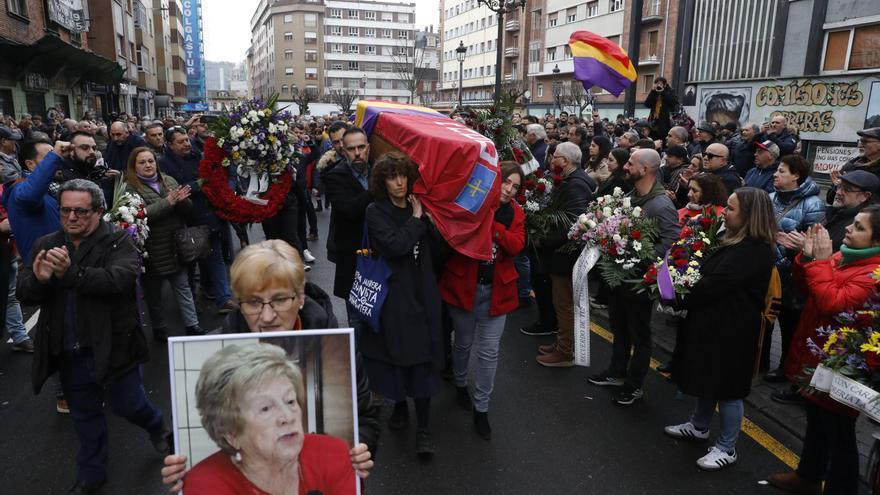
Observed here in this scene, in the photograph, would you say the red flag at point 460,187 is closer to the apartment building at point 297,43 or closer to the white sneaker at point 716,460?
the white sneaker at point 716,460

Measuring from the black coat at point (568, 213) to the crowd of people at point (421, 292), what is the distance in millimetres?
16

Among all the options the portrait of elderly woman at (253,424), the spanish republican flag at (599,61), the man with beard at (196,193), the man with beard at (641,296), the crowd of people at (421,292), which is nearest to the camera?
the portrait of elderly woman at (253,424)

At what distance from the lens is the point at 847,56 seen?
16.1 meters

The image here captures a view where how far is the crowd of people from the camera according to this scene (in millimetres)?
3109

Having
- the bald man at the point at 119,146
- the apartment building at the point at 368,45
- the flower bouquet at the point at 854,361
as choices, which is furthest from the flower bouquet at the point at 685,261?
the apartment building at the point at 368,45

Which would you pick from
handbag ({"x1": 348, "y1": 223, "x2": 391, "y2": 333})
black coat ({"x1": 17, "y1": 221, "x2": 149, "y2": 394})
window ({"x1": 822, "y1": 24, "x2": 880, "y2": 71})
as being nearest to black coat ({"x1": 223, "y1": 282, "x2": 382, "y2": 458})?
handbag ({"x1": 348, "y1": 223, "x2": 391, "y2": 333})

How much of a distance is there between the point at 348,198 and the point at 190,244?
2.19m

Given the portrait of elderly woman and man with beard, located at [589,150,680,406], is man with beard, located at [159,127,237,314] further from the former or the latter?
the portrait of elderly woman

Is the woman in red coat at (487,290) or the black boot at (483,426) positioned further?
the black boot at (483,426)

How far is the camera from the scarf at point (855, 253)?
3.24 m

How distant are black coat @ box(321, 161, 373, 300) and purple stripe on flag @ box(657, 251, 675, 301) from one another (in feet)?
7.23

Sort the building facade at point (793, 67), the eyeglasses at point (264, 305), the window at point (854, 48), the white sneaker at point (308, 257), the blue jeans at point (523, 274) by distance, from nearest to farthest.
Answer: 1. the eyeglasses at point (264, 305)
2. the blue jeans at point (523, 274)
3. the white sneaker at point (308, 257)
4. the window at point (854, 48)
5. the building facade at point (793, 67)

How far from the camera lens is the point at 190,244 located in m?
5.77

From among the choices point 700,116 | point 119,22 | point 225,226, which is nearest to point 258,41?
point 119,22
